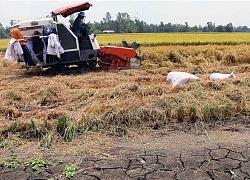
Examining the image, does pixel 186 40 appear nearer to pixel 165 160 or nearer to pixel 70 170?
pixel 165 160

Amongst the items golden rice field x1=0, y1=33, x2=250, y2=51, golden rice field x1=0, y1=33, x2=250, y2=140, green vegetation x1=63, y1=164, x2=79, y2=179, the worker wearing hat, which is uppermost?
the worker wearing hat

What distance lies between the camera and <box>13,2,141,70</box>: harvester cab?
9750 mm

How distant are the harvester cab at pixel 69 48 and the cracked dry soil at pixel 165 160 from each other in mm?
6088

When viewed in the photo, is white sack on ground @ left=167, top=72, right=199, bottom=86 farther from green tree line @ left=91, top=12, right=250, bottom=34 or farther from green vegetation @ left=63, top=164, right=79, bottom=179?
green tree line @ left=91, top=12, right=250, bottom=34

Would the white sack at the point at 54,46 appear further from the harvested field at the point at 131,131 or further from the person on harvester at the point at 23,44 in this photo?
the harvested field at the point at 131,131

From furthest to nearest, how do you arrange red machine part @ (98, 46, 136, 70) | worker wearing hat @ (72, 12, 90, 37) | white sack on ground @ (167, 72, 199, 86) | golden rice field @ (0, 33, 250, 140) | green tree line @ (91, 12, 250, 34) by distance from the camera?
green tree line @ (91, 12, 250, 34), red machine part @ (98, 46, 136, 70), worker wearing hat @ (72, 12, 90, 37), white sack on ground @ (167, 72, 199, 86), golden rice field @ (0, 33, 250, 140)

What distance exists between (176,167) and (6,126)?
8.32 feet

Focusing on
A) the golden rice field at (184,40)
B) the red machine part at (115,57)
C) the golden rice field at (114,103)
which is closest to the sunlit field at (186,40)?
the golden rice field at (184,40)

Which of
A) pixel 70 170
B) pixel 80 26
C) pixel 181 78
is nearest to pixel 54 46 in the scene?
pixel 80 26

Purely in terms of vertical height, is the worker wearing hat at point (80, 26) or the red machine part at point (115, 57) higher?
the worker wearing hat at point (80, 26)

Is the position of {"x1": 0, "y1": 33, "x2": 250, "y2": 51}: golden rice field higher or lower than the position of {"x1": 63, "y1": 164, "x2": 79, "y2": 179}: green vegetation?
Answer: higher

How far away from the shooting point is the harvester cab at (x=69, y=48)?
9.75 meters

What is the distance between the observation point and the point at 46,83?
831 cm

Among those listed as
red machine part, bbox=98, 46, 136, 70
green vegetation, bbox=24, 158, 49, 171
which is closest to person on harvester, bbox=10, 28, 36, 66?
red machine part, bbox=98, 46, 136, 70
